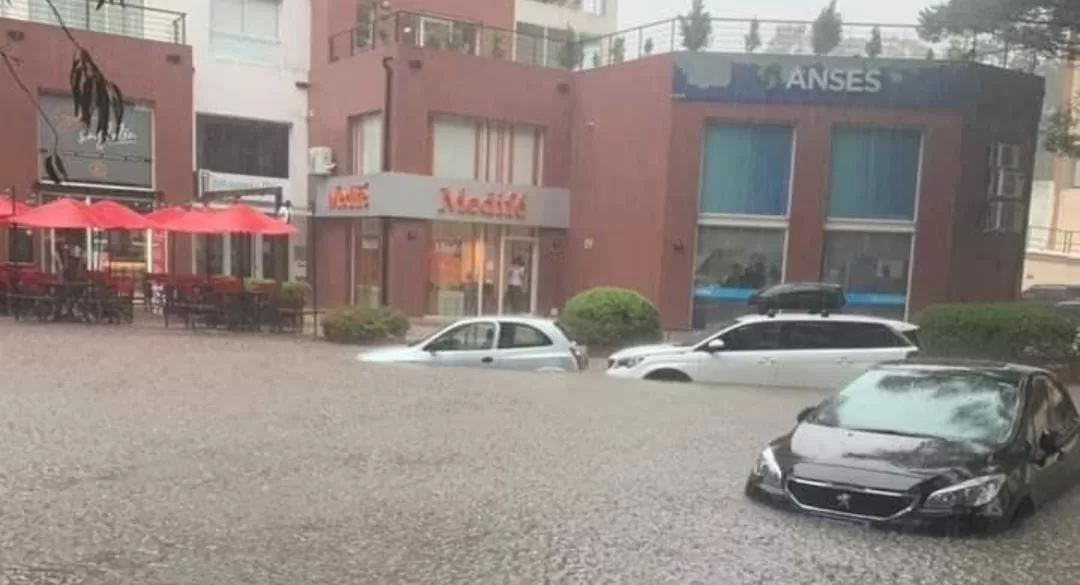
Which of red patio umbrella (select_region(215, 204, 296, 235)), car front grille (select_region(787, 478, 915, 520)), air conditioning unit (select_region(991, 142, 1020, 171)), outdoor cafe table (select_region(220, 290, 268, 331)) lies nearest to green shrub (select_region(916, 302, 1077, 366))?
air conditioning unit (select_region(991, 142, 1020, 171))

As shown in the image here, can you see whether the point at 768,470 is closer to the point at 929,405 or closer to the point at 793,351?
the point at 929,405

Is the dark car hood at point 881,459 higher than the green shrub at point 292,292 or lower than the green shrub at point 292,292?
higher

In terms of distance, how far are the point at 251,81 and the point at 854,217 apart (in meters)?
17.3

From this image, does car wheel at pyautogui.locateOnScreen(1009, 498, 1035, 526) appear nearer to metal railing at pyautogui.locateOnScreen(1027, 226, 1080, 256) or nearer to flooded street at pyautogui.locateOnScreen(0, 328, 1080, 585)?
flooded street at pyautogui.locateOnScreen(0, 328, 1080, 585)

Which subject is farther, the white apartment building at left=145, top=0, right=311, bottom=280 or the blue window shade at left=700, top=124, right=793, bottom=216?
the white apartment building at left=145, top=0, right=311, bottom=280

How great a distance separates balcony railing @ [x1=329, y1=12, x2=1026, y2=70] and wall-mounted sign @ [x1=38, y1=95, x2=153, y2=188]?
6344 mm

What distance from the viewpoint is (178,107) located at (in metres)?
25.5

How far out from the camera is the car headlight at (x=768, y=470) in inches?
283

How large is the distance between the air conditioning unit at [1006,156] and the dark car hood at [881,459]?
65.7 feet

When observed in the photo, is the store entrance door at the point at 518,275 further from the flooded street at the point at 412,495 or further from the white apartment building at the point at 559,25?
the flooded street at the point at 412,495

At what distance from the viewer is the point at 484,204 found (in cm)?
2595

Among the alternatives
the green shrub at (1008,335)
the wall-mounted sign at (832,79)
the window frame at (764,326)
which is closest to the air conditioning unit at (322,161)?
the wall-mounted sign at (832,79)

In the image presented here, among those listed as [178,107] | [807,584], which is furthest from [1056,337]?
[178,107]

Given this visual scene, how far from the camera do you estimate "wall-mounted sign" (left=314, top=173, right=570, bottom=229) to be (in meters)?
24.9
